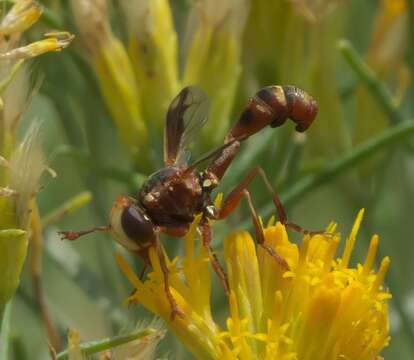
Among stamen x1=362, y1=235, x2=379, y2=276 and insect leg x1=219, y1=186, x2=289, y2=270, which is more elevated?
insect leg x1=219, y1=186, x2=289, y2=270

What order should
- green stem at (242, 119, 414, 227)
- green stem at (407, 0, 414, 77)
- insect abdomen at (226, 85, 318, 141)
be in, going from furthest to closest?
1. green stem at (407, 0, 414, 77)
2. green stem at (242, 119, 414, 227)
3. insect abdomen at (226, 85, 318, 141)

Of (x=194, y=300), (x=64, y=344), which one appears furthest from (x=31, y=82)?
(x=64, y=344)

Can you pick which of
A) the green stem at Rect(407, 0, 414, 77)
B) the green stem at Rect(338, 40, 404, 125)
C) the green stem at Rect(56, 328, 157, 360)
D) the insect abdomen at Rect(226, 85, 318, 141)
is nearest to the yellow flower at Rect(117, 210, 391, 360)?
the green stem at Rect(56, 328, 157, 360)

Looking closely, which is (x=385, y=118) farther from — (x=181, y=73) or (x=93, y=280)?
(x=93, y=280)

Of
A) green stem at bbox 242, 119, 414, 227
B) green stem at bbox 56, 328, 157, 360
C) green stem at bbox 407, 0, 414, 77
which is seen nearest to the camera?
green stem at bbox 56, 328, 157, 360

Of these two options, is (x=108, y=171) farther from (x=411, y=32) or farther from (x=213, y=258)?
(x=411, y=32)

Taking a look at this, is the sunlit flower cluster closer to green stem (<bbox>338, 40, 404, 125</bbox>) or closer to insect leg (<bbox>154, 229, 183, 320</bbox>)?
insect leg (<bbox>154, 229, 183, 320</bbox>)

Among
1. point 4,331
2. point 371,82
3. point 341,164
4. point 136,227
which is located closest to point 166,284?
point 136,227
